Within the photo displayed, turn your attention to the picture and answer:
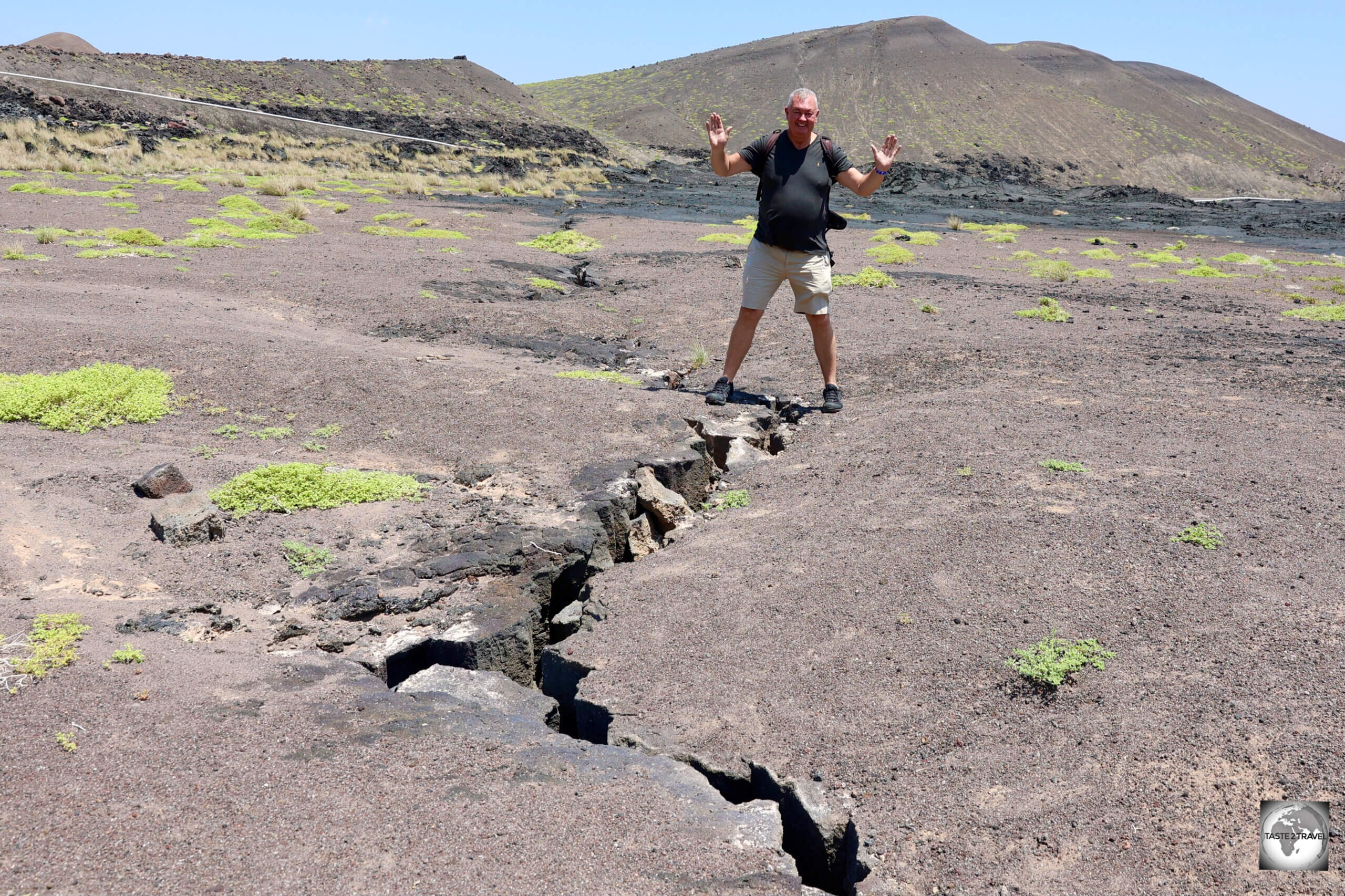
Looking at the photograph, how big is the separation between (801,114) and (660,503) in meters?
2.81

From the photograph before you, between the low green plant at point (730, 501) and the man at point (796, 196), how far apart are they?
1.72 meters

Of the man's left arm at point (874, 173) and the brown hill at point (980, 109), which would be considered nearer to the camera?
the man's left arm at point (874, 173)

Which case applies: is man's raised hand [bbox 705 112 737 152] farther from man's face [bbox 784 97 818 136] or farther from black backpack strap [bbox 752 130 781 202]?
man's face [bbox 784 97 818 136]

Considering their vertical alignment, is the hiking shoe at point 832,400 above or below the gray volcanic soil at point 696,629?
above

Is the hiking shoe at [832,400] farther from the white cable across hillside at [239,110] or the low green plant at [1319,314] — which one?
the white cable across hillside at [239,110]

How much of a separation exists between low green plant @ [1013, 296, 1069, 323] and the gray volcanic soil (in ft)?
7.48

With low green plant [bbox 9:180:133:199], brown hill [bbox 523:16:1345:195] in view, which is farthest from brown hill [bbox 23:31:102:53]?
low green plant [bbox 9:180:133:199]

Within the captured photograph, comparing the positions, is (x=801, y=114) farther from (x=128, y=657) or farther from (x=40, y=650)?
(x=40, y=650)

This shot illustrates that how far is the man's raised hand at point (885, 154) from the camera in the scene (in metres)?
6.59

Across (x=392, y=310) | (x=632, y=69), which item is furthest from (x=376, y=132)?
(x=632, y=69)

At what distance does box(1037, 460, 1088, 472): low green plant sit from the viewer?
5660 millimetres

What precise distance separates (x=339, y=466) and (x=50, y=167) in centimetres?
2652

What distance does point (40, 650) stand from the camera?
12.1 ft

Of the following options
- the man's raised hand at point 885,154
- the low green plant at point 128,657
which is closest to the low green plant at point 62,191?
the man's raised hand at point 885,154
